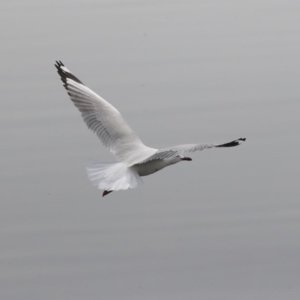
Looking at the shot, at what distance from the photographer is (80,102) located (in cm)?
656

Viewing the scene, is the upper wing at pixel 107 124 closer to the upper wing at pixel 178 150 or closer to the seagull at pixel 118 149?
the seagull at pixel 118 149

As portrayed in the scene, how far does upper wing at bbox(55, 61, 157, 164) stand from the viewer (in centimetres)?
610

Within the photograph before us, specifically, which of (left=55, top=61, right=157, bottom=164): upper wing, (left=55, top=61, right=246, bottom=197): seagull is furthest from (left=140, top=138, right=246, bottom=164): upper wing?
(left=55, top=61, right=157, bottom=164): upper wing

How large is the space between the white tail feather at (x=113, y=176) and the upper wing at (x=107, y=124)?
0.17 metres

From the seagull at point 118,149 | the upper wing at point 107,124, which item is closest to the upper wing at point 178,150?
the seagull at point 118,149

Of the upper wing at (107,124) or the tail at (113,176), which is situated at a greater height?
the upper wing at (107,124)

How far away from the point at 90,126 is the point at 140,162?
0.92m

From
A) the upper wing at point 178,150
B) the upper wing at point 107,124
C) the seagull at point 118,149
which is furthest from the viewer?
the upper wing at point 107,124

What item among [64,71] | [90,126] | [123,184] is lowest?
[123,184]

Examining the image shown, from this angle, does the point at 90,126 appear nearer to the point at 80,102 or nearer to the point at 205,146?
the point at 80,102

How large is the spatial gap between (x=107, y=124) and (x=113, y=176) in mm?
851

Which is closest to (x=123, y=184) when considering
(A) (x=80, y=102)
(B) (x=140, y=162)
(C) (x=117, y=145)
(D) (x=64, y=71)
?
(B) (x=140, y=162)

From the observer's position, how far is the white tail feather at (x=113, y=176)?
215 inches

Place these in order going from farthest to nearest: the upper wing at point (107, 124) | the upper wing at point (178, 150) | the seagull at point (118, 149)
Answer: the upper wing at point (107, 124)
the seagull at point (118, 149)
the upper wing at point (178, 150)
